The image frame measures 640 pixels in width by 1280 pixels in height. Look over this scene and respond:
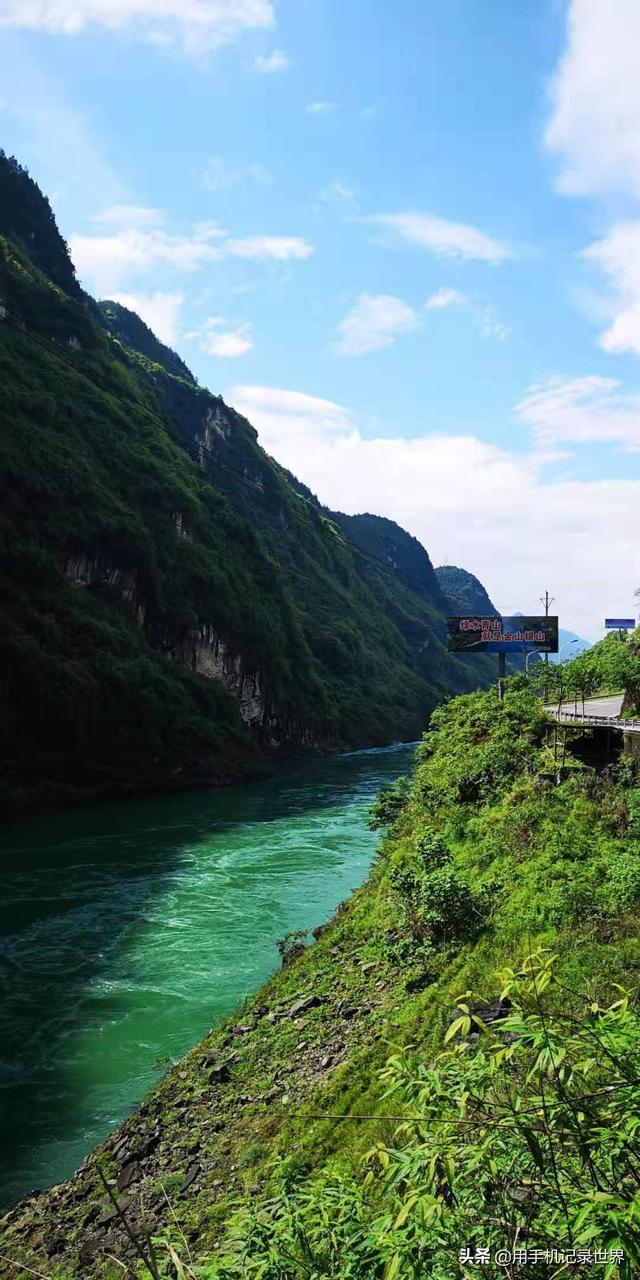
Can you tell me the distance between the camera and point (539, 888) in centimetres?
1305

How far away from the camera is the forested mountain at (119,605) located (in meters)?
53.3

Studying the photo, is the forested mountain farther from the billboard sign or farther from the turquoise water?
the billboard sign

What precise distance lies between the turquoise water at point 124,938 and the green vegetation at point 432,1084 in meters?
1.61

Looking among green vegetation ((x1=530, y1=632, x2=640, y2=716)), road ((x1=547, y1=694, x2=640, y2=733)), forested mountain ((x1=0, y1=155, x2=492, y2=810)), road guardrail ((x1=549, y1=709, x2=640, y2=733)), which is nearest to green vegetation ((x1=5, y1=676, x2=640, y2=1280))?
road guardrail ((x1=549, y1=709, x2=640, y2=733))

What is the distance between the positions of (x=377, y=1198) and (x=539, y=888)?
721 centimetres

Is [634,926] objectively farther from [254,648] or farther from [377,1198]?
[254,648]

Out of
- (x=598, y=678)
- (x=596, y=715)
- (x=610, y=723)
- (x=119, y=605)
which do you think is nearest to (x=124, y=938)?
(x=610, y=723)

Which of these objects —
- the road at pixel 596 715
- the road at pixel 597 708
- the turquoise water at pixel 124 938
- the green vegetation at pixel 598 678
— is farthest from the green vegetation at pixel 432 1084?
the road at pixel 597 708

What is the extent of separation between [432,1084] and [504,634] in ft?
127

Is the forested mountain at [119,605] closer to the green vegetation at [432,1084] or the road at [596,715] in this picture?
the road at [596,715]

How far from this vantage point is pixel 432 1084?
3.32 metres

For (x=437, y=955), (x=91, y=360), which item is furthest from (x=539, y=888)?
(x=91, y=360)

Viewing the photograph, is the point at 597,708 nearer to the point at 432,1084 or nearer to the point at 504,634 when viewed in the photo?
the point at 504,634

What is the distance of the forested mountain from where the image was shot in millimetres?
53281
